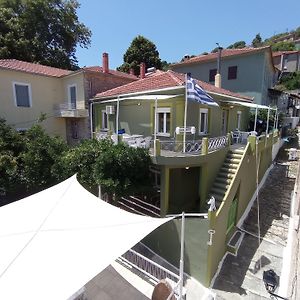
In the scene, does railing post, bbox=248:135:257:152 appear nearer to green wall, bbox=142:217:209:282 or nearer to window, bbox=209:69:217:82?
green wall, bbox=142:217:209:282

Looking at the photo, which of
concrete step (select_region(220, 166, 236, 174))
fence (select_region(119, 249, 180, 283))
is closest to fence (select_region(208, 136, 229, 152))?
concrete step (select_region(220, 166, 236, 174))

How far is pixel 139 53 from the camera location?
34969 millimetres

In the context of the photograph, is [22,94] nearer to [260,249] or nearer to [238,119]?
[238,119]

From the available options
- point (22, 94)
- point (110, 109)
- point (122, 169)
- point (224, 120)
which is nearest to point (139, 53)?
point (22, 94)

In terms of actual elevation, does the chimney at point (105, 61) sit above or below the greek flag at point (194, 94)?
above

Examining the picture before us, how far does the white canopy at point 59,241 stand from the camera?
14.3ft

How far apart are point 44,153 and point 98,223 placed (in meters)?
7.38

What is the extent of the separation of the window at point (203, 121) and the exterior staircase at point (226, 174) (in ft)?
6.92

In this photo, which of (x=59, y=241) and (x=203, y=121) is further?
(x=203, y=121)

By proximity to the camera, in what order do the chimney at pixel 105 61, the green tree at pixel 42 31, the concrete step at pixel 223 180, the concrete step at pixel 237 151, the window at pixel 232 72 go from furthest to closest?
1. the green tree at pixel 42 31
2. the window at pixel 232 72
3. the chimney at pixel 105 61
4. the concrete step at pixel 237 151
5. the concrete step at pixel 223 180

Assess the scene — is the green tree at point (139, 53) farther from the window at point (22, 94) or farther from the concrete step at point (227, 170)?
the concrete step at point (227, 170)

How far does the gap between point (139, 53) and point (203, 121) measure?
25.0 meters

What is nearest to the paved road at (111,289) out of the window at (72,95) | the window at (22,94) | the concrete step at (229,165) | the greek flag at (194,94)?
Result: the concrete step at (229,165)

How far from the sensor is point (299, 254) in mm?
8367
